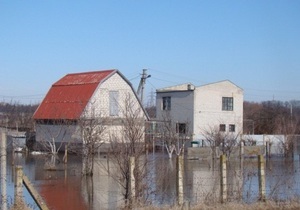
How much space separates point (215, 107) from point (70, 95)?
1520cm

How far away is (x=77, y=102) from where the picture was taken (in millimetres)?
41844

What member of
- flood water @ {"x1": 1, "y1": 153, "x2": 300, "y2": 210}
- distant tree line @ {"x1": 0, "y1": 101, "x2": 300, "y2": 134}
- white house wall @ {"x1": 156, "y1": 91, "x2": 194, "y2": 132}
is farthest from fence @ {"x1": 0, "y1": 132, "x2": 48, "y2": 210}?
white house wall @ {"x1": 156, "y1": 91, "x2": 194, "y2": 132}

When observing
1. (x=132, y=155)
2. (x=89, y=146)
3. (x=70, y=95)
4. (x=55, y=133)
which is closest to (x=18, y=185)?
(x=132, y=155)

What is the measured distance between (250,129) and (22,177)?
5018 cm

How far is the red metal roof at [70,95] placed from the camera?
41.6 meters

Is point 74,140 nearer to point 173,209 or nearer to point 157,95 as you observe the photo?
point 157,95

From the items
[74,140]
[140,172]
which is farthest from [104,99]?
[140,172]

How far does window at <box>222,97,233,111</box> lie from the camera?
51.3m

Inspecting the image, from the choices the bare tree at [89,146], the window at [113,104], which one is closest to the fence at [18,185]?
the bare tree at [89,146]

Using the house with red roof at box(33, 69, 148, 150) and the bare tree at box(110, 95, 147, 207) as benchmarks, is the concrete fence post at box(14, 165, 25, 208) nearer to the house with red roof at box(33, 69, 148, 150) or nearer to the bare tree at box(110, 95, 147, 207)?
the bare tree at box(110, 95, 147, 207)

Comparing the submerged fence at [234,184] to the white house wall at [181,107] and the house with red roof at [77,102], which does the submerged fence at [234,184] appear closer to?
the house with red roof at [77,102]

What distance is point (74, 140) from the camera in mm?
39062

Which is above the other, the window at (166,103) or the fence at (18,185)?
the window at (166,103)

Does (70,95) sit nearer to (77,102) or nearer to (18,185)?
(77,102)
